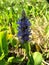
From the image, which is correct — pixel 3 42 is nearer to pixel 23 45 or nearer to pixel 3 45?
pixel 3 45

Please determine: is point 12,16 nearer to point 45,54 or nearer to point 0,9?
point 0,9

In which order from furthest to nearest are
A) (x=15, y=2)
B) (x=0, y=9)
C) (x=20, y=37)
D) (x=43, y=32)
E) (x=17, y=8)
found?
(x=15, y=2) → (x=0, y=9) → (x=17, y=8) → (x=43, y=32) → (x=20, y=37)

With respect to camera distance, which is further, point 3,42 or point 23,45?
point 23,45

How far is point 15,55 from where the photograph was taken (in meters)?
1.66

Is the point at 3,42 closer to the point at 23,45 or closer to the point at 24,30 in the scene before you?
the point at 24,30

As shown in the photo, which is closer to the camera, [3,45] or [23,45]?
[3,45]

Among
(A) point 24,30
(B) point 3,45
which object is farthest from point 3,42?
(A) point 24,30

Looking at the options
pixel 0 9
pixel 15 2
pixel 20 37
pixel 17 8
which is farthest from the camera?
pixel 15 2

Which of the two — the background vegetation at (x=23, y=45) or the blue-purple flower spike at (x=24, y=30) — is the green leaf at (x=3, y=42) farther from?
the blue-purple flower spike at (x=24, y=30)

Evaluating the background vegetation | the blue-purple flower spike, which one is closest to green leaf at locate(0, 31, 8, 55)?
the background vegetation

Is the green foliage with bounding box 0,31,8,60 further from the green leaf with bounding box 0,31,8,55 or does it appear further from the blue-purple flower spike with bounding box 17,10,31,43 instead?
the blue-purple flower spike with bounding box 17,10,31,43

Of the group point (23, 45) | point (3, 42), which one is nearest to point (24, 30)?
point (3, 42)

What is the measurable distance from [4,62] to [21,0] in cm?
178

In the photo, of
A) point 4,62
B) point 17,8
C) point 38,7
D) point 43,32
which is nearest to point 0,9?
point 17,8
